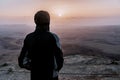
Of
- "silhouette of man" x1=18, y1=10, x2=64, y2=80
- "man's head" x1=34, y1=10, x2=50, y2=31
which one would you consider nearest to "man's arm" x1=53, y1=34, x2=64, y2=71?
"silhouette of man" x1=18, y1=10, x2=64, y2=80

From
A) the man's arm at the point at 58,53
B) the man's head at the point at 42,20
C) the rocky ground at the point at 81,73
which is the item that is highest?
the man's head at the point at 42,20

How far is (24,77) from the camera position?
8.21 m

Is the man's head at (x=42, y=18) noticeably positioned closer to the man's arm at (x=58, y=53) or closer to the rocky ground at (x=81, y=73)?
the man's arm at (x=58, y=53)

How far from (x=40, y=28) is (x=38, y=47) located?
0.71ft

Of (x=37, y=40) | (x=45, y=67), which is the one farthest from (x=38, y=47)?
(x=45, y=67)

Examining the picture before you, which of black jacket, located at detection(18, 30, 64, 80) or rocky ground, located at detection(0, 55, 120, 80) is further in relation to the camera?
rocky ground, located at detection(0, 55, 120, 80)

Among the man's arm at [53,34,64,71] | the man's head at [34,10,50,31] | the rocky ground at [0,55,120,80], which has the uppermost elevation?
Answer: the man's head at [34,10,50,31]

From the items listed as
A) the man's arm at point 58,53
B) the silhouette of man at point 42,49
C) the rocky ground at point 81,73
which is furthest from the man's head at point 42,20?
the rocky ground at point 81,73

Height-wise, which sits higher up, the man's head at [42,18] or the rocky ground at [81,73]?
the man's head at [42,18]

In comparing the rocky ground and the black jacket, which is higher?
the black jacket

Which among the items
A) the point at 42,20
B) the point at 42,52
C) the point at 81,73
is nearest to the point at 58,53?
the point at 42,52

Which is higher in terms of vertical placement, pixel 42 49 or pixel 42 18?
pixel 42 18

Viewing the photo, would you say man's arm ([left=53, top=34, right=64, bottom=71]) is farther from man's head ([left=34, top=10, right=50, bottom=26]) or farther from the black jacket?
man's head ([left=34, top=10, right=50, bottom=26])

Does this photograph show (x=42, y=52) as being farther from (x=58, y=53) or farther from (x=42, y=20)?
(x=42, y=20)
